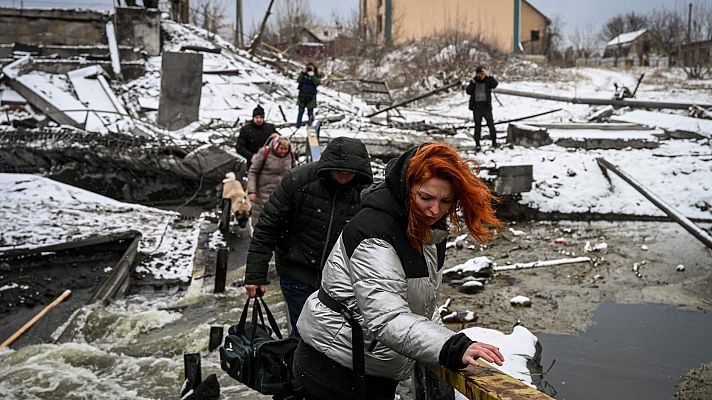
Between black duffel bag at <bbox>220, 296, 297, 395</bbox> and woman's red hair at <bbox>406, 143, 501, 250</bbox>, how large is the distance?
1.02 metres

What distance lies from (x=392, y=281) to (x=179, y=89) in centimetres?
1685

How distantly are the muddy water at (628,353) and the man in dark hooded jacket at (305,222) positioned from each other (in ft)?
6.87

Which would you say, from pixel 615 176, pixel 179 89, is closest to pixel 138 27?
pixel 179 89

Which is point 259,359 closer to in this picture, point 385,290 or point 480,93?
point 385,290

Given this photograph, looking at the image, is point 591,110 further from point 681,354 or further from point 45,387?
point 45,387

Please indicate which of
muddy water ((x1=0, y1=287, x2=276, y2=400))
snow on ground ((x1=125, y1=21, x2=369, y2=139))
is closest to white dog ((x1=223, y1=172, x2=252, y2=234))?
muddy water ((x1=0, y1=287, x2=276, y2=400))

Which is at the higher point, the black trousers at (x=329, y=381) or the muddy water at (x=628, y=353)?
the black trousers at (x=329, y=381)

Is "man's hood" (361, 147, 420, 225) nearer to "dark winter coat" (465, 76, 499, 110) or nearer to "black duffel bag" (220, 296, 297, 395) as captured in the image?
"black duffel bag" (220, 296, 297, 395)

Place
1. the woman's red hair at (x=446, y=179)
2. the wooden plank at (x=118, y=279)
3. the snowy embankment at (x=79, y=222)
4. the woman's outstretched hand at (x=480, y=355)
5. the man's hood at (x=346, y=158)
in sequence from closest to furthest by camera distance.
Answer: the woman's outstretched hand at (x=480, y=355), the woman's red hair at (x=446, y=179), the man's hood at (x=346, y=158), the wooden plank at (x=118, y=279), the snowy embankment at (x=79, y=222)

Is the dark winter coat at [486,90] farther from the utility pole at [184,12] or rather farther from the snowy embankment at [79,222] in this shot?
the utility pole at [184,12]

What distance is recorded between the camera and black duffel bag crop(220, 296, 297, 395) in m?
3.21

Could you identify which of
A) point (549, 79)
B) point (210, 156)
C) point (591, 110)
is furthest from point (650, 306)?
point (549, 79)

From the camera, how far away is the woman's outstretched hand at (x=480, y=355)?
7.00ft

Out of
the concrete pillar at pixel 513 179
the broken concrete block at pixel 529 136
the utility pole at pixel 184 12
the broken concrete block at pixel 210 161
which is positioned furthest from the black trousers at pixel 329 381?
the utility pole at pixel 184 12
